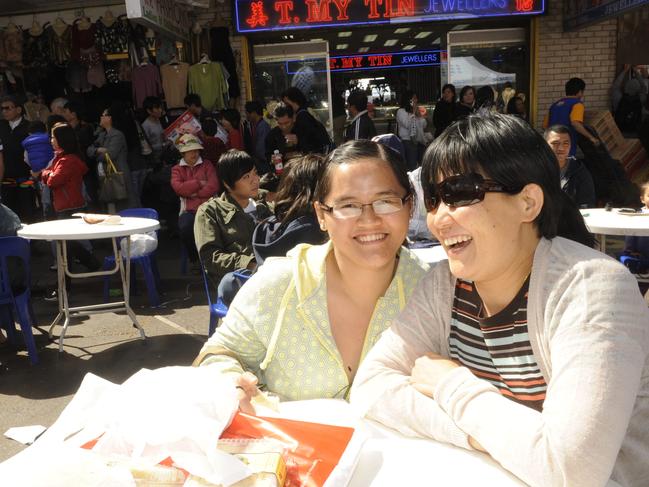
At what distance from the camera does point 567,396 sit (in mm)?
1139

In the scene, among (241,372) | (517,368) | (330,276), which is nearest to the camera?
(517,368)

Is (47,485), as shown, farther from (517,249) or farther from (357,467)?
(517,249)

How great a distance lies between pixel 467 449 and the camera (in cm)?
129

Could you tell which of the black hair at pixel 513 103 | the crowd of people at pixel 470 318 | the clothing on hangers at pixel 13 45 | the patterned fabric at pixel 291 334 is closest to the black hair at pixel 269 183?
the crowd of people at pixel 470 318

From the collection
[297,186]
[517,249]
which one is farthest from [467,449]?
[297,186]

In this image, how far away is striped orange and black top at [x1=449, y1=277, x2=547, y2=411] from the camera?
1362mm

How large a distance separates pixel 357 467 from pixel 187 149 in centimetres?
597

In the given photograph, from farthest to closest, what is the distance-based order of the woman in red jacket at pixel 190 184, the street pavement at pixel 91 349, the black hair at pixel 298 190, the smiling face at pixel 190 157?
the smiling face at pixel 190 157
the woman in red jacket at pixel 190 184
the street pavement at pixel 91 349
the black hair at pixel 298 190

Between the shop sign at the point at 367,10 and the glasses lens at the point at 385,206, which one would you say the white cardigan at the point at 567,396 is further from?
the shop sign at the point at 367,10

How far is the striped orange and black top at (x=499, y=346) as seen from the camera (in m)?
1.36

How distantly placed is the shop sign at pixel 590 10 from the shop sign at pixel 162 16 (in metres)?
5.71

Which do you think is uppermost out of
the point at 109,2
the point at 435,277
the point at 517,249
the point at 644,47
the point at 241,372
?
the point at 109,2

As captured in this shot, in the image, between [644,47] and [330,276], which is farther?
[644,47]

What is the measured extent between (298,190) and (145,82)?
685 cm
